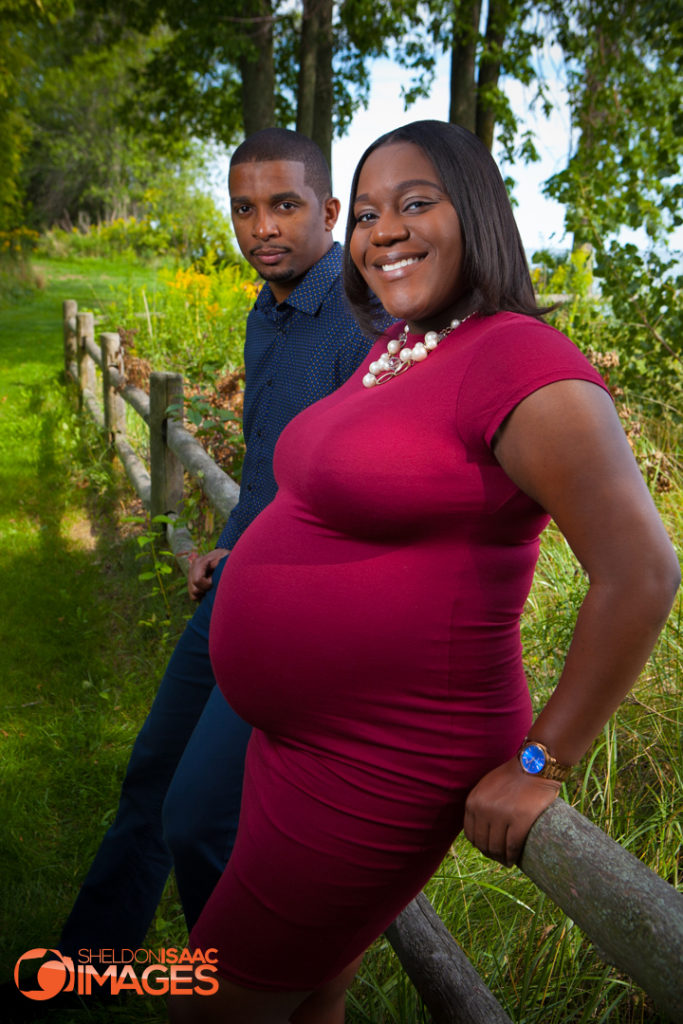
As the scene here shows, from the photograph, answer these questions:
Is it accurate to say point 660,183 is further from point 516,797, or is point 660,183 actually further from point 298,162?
point 516,797

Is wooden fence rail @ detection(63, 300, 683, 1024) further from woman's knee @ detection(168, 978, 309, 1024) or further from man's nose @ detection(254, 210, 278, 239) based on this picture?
man's nose @ detection(254, 210, 278, 239)

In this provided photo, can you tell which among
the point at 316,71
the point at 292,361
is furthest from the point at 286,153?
the point at 316,71

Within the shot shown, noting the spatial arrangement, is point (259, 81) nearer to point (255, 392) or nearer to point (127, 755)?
point (127, 755)

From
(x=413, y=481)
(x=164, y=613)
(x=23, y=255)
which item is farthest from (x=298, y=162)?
(x=23, y=255)

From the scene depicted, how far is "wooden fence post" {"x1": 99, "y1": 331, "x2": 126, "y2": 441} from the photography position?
22.9 feet

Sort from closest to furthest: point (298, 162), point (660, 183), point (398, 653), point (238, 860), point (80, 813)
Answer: point (398, 653) → point (238, 860) → point (298, 162) → point (80, 813) → point (660, 183)

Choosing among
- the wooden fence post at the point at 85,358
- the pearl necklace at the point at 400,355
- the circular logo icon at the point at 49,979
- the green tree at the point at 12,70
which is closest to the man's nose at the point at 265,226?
the pearl necklace at the point at 400,355

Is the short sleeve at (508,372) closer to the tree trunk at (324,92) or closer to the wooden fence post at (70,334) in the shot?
the wooden fence post at (70,334)

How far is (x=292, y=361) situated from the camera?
86.9 inches

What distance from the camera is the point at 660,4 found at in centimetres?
781

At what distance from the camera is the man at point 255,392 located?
218cm

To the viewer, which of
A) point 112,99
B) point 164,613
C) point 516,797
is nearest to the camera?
point 516,797

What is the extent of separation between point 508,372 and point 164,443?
3.63 metres

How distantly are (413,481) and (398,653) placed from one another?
0.86 ft
